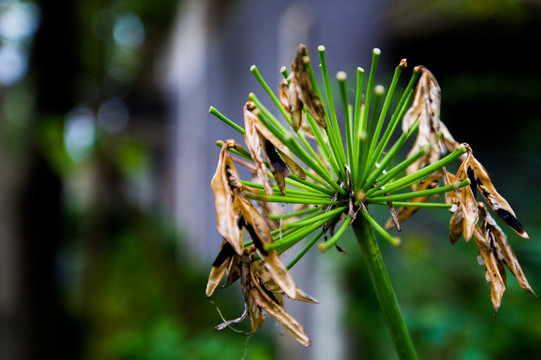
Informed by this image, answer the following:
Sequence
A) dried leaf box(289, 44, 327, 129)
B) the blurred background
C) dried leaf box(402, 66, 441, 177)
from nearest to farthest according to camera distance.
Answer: dried leaf box(289, 44, 327, 129), dried leaf box(402, 66, 441, 177), the blurred background

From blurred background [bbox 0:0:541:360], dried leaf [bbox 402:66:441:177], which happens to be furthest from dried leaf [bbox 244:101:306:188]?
blurred background [bbox 0:0:541:360]

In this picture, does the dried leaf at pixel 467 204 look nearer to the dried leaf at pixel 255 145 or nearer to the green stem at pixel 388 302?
the green stem at pixel 388 302

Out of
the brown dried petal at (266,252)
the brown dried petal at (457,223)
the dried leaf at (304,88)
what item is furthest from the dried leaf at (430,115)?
the brown dried petal at (266,252)

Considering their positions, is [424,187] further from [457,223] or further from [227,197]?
[227,197]

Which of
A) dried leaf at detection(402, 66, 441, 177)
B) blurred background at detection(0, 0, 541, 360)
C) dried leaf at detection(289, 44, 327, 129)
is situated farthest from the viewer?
blurred background at detection(0, 0, 541, 360)

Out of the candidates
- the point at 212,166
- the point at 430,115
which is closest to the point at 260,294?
the point at 430,115

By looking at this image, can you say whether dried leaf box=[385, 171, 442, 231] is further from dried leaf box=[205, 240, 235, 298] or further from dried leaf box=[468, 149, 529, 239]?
dried leaf box=[205, 240, 235, 298]
